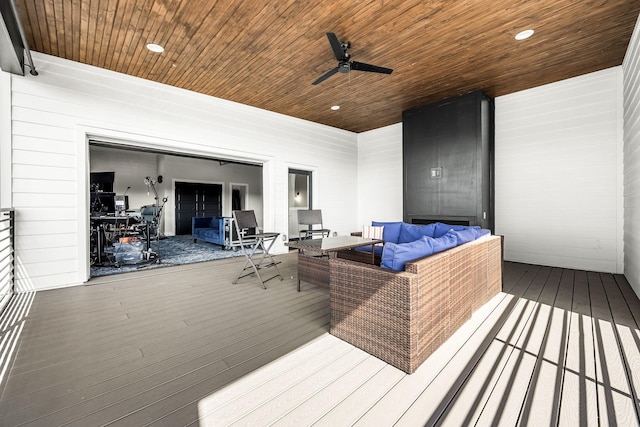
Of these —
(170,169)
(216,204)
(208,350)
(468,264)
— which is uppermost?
(170,169)

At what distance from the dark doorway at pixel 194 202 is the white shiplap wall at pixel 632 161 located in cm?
1078

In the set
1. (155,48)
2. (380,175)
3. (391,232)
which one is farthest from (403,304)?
(380,175)

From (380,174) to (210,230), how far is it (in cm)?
484

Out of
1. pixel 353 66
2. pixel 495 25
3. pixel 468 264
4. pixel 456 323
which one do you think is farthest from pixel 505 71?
pixel 456 323

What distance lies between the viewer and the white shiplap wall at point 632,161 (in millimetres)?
3086

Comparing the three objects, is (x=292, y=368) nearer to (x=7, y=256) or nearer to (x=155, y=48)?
(x=7, y=256)

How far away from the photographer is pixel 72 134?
374cm

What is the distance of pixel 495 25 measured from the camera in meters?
3.05

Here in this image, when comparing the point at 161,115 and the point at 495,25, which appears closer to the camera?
the point at 495,25

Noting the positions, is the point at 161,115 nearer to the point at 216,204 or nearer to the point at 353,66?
the point at 353,66

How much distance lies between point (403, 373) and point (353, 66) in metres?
3.37

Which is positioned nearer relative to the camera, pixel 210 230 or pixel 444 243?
pixel 444 243

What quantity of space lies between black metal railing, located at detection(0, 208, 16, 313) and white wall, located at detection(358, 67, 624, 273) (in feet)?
24.4

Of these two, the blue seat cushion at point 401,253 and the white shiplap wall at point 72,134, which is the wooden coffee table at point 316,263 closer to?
the blue seat cushion at point 401,253
